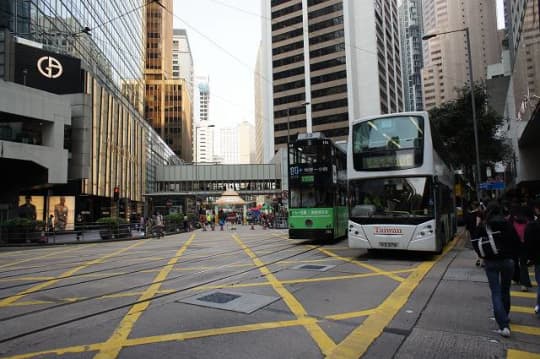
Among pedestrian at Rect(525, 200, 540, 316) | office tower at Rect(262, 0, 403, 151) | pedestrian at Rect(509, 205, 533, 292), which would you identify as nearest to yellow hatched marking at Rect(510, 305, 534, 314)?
pedestrian at Rect(525, 200, 540, 316)

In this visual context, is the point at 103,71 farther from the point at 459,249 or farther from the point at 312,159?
the point at 459,249

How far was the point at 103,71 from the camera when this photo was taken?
36.2 meters

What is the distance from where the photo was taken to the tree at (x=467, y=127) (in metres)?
25.8

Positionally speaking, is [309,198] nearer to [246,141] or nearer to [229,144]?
[229,144]

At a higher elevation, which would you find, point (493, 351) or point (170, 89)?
point (170, 89)

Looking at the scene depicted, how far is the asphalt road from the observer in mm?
4359

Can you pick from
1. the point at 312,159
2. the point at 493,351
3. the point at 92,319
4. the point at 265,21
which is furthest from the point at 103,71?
the point at 265,21

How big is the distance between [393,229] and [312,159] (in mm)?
5495

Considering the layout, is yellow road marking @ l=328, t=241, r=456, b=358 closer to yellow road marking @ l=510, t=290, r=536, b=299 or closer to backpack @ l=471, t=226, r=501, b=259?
backpack @ l=471, t=226, r=501, b=259

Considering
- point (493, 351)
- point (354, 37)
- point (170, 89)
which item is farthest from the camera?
point (170, 89)

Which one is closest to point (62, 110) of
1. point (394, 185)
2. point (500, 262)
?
point (394, 185)

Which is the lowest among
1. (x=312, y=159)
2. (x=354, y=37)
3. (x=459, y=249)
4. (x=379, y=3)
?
(x=459, y=249)

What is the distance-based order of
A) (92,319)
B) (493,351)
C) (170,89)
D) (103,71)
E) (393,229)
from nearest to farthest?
(493,351)
(92,319)
(393,229)
(103,71)
(170,89)

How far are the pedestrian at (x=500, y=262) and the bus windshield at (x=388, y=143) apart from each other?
5.86 m
